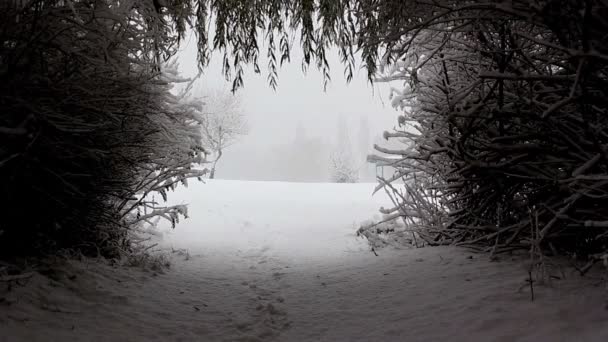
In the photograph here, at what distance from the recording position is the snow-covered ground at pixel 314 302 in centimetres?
251

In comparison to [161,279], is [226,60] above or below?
above

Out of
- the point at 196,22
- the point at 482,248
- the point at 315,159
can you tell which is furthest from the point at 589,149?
the point at 315,159

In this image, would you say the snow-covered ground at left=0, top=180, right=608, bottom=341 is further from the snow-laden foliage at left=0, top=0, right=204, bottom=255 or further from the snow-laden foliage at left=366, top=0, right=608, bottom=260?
the snow-laden foliage at left=0, top=0, right=204, bottom=255

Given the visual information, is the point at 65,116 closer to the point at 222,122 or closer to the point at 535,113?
the point at 535,113

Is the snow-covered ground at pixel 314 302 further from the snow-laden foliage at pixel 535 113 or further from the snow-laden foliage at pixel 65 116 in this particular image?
the snow-laden foliage at pixel 65 116

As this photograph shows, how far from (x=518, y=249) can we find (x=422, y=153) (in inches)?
75.2

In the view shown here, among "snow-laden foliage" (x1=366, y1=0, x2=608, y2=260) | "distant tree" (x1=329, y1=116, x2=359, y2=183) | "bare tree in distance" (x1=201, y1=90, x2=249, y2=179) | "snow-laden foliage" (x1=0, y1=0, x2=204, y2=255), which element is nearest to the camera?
"snow-laden foliage" (x1=366, y1=0, x2=608, y2=260)

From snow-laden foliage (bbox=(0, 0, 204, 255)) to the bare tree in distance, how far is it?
24165mm

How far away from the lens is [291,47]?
4250 mm

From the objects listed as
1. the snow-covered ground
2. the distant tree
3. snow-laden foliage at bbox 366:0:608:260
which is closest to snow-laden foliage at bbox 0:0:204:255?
the snow-covered ground

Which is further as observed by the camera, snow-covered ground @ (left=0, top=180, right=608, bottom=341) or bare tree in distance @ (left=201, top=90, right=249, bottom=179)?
bare tree in distance @ (left=201, top=90, right=249, bottom=179)

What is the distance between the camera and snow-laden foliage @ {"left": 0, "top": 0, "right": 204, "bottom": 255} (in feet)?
9.21

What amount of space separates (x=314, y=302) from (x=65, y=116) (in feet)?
9.17

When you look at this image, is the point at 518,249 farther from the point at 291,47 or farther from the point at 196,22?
the point at 196,22
